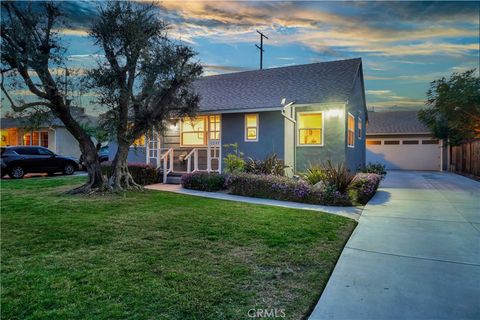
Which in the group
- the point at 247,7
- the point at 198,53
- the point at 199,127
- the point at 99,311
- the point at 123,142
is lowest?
the point at 99,311

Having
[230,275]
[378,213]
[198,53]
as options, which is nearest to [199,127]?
[198,53]

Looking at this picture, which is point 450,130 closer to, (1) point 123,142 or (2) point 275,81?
(2) point 275,81

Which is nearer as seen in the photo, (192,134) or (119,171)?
(119,171)

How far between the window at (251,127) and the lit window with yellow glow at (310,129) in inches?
75.9

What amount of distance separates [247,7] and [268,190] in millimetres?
5764

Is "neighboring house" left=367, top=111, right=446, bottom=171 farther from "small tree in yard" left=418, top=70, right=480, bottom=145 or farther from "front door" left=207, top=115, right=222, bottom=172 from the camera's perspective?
"front door" left=207, top=115, right=222, bottom=172

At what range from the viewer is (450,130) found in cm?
2031

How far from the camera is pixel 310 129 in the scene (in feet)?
45.0

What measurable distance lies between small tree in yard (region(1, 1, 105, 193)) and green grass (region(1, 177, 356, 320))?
127 inches

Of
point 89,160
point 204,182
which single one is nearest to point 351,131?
point 204,182

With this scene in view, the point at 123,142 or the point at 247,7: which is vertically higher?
the point at 247,7

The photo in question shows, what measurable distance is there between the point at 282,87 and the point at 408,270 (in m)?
12.1

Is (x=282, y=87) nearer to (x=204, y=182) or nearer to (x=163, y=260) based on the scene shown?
(x=204, y=182)

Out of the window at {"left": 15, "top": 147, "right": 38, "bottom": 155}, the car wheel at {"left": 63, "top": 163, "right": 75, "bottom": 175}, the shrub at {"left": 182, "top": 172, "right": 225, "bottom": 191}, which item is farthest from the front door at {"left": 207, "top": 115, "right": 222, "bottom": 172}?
the window at {"left": 15, "top": 147, "right": 38, "bottom": 155}
